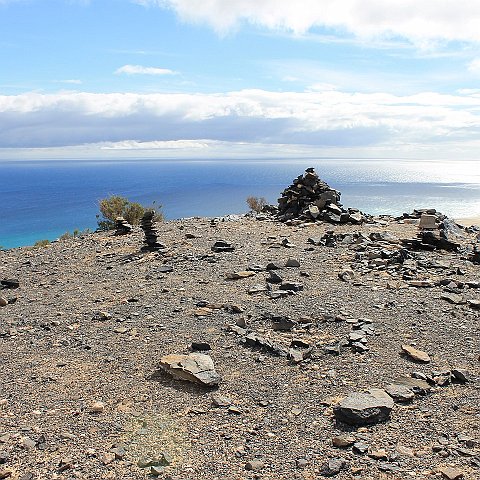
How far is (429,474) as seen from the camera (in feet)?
18.5

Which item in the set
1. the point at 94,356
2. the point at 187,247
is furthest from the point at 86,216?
the point at 94,356

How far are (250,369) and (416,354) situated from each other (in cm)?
296

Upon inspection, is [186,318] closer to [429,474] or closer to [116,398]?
[116,398]

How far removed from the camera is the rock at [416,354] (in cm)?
845

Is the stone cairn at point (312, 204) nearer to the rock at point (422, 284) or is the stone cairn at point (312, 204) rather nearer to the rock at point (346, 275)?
the rock at point (346, 275)

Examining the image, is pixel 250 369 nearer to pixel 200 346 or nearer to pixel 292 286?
pixel 200 346

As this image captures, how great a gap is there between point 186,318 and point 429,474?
634 centimetres

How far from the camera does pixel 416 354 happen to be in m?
8.60

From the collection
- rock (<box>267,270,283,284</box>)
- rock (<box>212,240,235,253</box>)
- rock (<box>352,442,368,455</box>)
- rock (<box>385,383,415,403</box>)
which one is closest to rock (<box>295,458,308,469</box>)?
rock (<box>352,442,368,455</box>)

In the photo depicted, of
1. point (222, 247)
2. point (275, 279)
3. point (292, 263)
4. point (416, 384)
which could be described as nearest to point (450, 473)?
point (416, 384)

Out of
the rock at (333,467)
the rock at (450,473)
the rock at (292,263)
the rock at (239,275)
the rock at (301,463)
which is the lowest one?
the rock at (301,463)

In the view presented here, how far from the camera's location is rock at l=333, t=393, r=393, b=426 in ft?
22.1

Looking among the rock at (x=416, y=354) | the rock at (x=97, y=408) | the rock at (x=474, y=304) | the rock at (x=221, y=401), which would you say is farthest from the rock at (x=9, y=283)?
the rock at (x=474, y=304)

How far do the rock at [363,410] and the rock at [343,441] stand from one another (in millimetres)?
382
